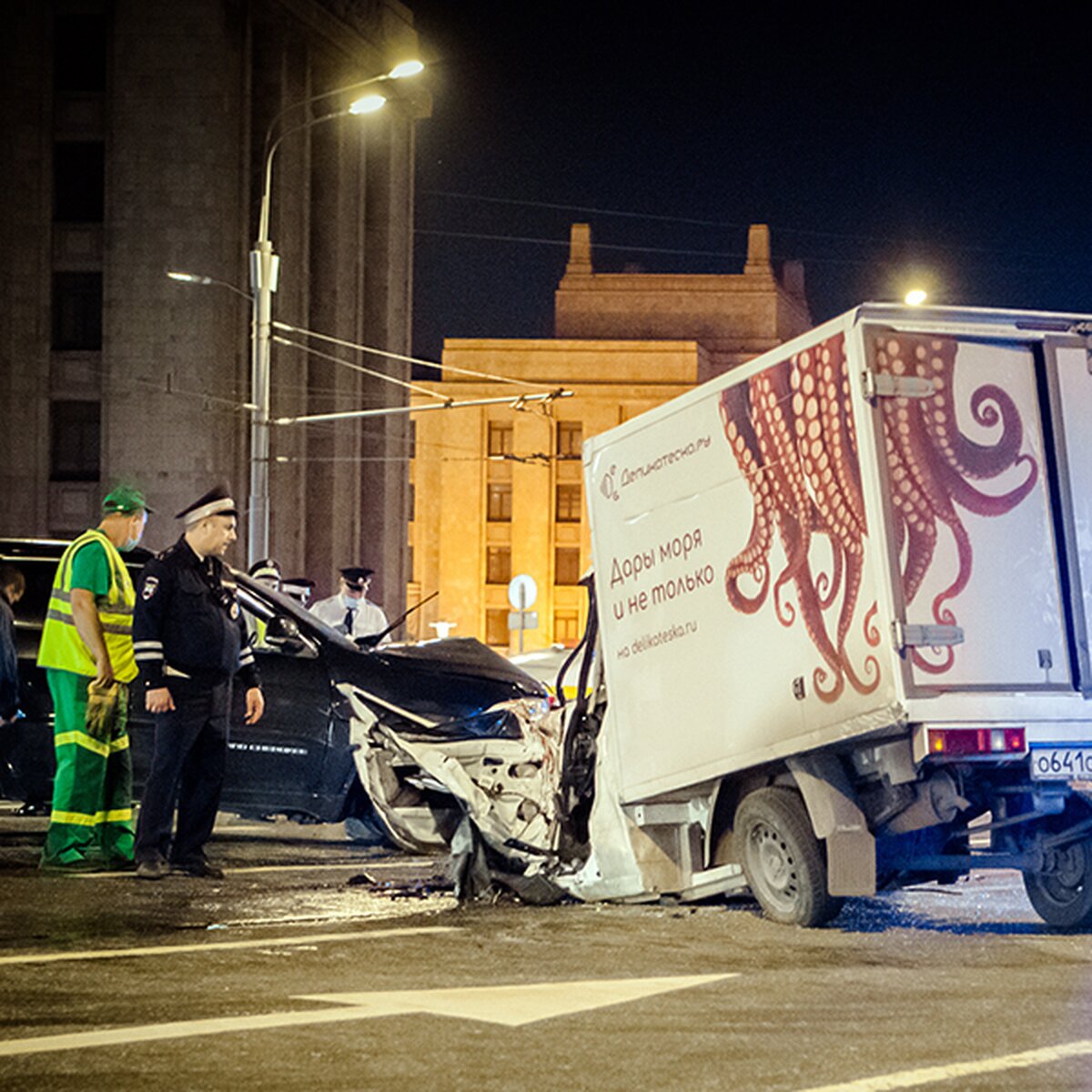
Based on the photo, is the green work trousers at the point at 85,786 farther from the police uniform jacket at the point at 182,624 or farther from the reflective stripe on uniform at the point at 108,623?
the police uniform jacket at the point at 182,624

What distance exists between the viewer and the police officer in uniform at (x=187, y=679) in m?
10.7

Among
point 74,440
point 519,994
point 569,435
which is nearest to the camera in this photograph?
point 519,994

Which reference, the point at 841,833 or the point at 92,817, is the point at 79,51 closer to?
the point at 92,817

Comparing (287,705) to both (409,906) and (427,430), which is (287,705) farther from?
(427,430)

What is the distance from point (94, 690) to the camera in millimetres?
11008

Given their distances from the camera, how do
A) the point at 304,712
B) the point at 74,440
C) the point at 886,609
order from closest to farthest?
the point at 886,609, the point at 304,712, the point at 74,440

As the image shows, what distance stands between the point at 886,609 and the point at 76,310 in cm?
4513

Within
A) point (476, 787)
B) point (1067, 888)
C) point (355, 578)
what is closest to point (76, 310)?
point (355, 578)

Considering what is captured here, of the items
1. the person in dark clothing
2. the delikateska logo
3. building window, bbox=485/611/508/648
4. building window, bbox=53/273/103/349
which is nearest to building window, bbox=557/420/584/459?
building window, bbox=485/611/508/648

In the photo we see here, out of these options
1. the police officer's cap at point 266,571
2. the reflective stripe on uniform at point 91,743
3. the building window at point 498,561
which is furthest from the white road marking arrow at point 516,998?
the building window at point 498,561

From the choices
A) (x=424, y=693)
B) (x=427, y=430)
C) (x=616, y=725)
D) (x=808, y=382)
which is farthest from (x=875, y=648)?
(x=427, y=430)

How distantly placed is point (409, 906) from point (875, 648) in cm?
278

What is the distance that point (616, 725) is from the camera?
951cm

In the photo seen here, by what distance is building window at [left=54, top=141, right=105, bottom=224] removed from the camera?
50.7 metres
